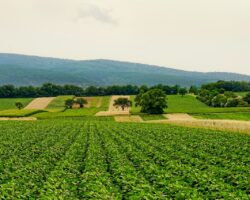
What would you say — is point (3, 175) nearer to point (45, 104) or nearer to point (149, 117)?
point (149, 117)

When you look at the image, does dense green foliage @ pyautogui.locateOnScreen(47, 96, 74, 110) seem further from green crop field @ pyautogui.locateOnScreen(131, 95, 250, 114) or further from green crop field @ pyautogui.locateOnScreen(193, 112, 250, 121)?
green crop field @ pyautogui.locateOnScreen(193, 112, 250, 121)

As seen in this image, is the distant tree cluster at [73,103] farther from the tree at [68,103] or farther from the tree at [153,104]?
the tree at [153,104]

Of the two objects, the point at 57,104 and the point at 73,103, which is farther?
the point at 57,104

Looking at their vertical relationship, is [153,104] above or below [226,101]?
below

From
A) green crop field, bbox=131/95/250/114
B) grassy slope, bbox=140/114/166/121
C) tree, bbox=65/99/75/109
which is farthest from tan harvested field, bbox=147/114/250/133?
tree, bbox=65/99/75/109

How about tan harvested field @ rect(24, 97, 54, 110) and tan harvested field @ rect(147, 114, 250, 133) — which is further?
tan harvested field @ rect(24, 97, 54, 110)

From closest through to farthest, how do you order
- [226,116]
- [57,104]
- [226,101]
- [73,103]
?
[226,116]
[226,101]
[73,103]
[57,104]

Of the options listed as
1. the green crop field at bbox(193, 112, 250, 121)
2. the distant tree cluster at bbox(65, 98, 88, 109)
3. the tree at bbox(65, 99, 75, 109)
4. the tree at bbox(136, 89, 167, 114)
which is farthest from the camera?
the distant tree cluster at bbox(65, 98, 88, 109)

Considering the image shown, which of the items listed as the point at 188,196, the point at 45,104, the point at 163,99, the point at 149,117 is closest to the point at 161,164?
the point at 188,196

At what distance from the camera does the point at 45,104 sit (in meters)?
162

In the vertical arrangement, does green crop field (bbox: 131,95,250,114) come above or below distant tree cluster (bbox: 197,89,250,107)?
below

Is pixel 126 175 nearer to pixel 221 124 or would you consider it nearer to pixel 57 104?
pixel 221 124

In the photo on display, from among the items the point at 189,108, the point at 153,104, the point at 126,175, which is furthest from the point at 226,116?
the point at 126,175

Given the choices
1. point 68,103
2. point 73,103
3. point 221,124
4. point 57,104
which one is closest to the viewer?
point 221,124
